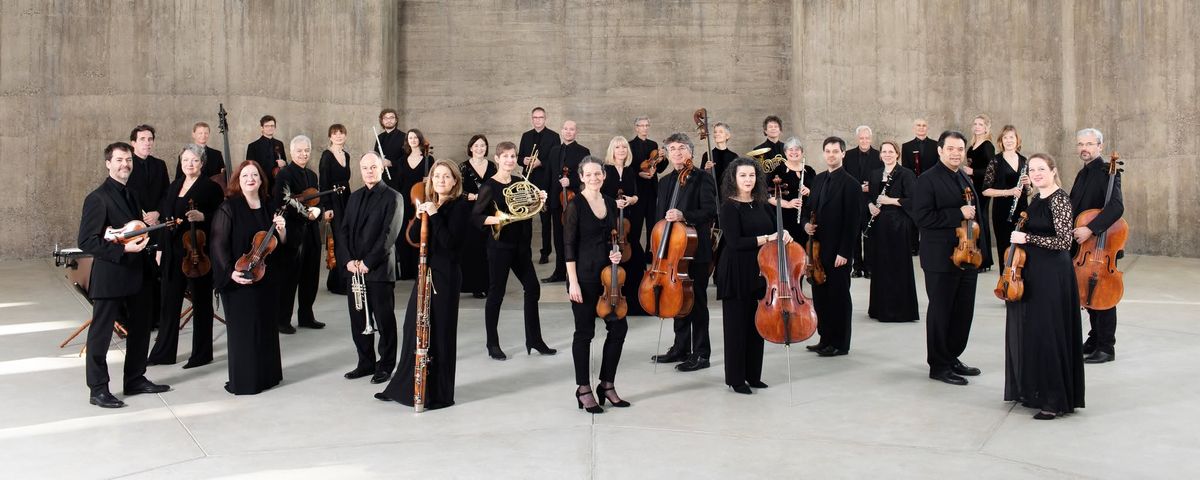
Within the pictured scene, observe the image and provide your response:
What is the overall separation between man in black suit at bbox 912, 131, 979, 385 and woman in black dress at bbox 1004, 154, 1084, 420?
0.74 metres

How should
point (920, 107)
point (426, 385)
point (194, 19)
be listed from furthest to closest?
point (920, 107) < point (194, 19) < point (426, 385)

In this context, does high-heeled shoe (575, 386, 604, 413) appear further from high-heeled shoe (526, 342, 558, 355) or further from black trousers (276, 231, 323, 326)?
black trousers (276, 231, 323, 326)

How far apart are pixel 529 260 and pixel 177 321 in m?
2.42

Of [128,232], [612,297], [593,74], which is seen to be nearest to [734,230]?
[612,297]

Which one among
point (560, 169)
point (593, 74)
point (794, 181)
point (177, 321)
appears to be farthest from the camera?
point (593, 74)

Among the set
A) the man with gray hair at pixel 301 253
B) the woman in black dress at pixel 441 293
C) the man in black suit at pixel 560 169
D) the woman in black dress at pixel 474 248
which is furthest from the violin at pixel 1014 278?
the man in black suit at pixel 560 169

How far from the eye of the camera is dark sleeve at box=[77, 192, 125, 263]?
5.75 metres

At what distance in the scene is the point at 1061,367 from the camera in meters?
5.43

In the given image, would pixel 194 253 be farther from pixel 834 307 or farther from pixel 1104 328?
pixel 1104 328

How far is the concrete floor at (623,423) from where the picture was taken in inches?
184

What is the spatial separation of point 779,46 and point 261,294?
→ 9.91 metres

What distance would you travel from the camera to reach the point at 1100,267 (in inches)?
255

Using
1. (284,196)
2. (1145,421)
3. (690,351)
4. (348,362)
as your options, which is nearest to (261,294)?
(348,362)

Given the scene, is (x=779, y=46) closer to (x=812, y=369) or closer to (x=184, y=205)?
(x=812, y=369)
